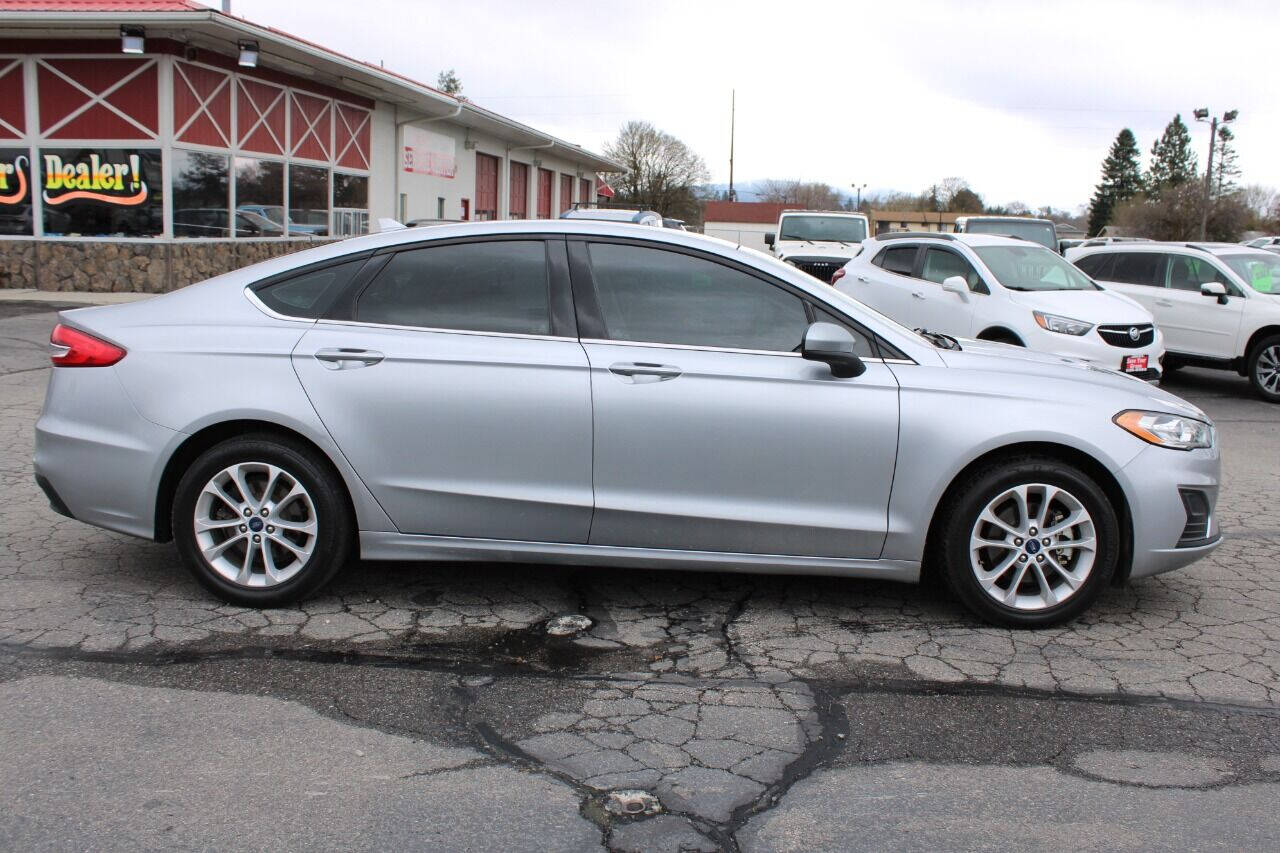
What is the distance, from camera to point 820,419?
4555 mm

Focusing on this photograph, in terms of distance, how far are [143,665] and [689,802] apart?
7.03 feet

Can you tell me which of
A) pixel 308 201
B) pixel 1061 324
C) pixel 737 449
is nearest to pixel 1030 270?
pixel 1061 324

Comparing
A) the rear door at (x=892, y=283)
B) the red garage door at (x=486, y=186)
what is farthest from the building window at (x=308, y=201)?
the rear door at (x=892, y=283)

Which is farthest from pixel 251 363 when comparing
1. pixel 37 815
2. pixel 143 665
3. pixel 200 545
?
pixel 37 815

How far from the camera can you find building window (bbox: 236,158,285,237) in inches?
786

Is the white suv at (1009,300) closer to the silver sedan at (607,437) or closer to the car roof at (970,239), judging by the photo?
the car roof at (970,239)

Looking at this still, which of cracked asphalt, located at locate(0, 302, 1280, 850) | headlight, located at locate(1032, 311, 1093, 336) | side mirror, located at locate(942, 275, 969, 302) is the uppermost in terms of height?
Result: side mirror, located at locate(942, 275, 969, 302)

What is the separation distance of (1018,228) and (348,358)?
18457 millimetres

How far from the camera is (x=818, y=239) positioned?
2208 cm

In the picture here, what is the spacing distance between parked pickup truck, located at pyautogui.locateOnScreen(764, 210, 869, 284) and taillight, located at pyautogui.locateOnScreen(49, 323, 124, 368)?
16410 mm

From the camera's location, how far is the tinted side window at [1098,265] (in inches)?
564

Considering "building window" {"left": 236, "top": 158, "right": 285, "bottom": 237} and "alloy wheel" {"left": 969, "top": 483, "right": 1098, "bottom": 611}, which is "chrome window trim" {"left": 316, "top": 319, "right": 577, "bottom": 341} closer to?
"alloy wheel" {"left": 969, "top": 483, "right": 1098, "bottom": 611}

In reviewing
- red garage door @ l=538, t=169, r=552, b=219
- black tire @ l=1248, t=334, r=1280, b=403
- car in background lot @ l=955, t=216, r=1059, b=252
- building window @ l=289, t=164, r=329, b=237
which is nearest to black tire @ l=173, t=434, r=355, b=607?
black tire @ l=1248, t=334, r=1280, b=403

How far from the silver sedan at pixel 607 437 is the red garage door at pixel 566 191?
37.1 m
